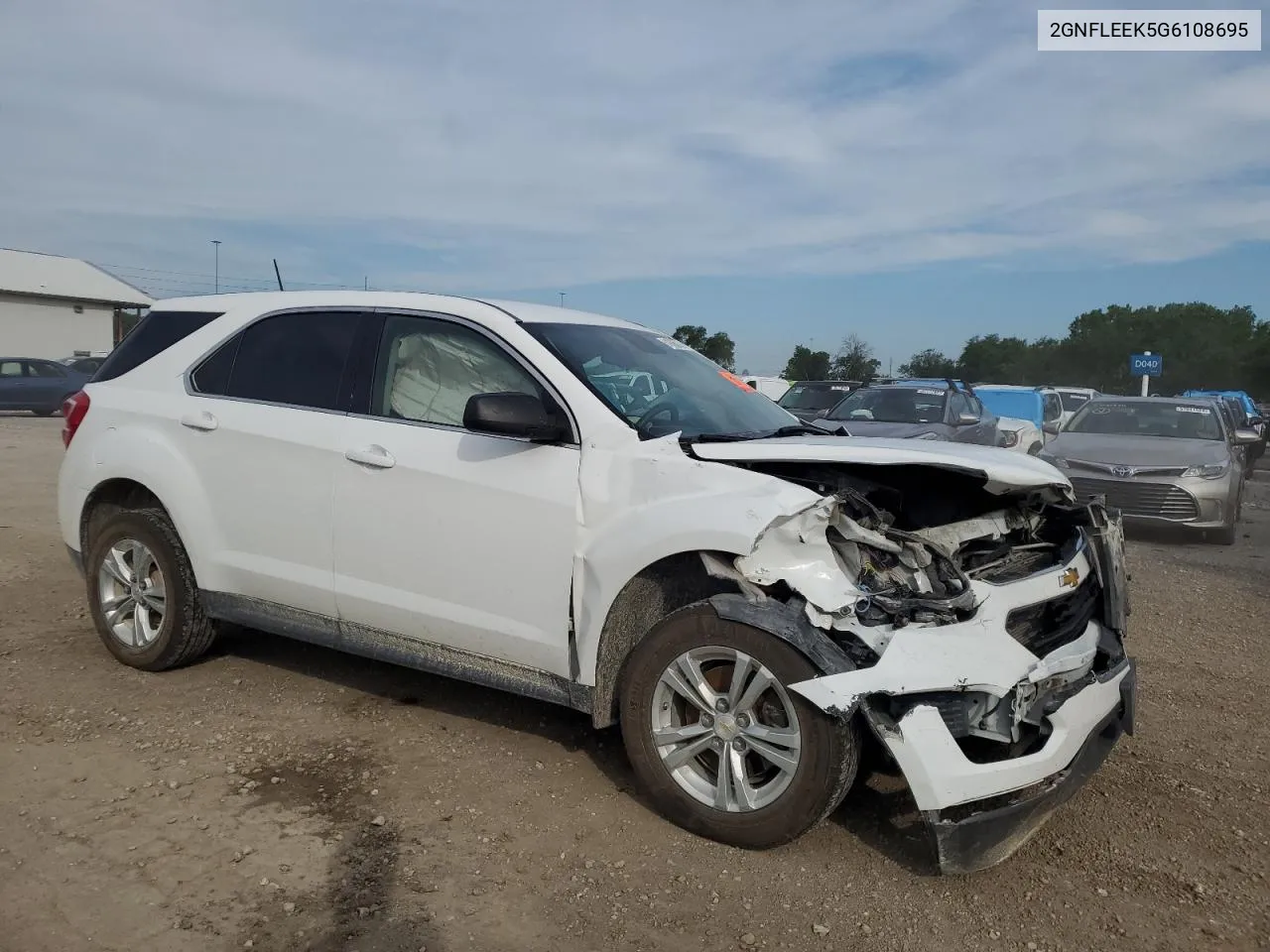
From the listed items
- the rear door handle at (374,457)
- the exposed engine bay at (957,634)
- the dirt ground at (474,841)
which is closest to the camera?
the dirt ground at (474,841)

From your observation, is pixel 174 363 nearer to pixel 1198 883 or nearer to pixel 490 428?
pixel 490 428

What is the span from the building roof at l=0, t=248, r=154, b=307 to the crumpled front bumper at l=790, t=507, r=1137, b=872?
49.2m

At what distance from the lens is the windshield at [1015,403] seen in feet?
60.2

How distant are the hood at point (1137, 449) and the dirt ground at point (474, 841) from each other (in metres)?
5.66

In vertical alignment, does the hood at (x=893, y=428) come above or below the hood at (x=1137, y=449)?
above

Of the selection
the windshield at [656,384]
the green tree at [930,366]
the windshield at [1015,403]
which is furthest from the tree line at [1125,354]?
the windshield at [656,384]

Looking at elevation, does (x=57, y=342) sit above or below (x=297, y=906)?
above

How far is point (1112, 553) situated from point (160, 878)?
11.3 ft

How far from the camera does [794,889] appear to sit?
307 cm

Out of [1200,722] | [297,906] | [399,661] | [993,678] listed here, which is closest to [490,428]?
[399,661]

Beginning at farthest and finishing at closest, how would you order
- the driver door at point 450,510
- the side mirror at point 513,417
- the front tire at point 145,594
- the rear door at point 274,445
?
the front tire at point 145,594
the rear door at point 274,445
the driver door at point 450,510
the side mirror at point 513,417

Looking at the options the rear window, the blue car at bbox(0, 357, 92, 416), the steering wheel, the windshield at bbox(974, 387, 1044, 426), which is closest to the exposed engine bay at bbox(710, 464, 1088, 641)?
the steering wheel

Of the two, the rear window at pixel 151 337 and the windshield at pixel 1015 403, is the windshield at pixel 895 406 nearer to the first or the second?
the windshield at pixel 1015 403

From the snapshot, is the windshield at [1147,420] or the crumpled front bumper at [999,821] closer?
the crumpled front bumper at [999,821]
